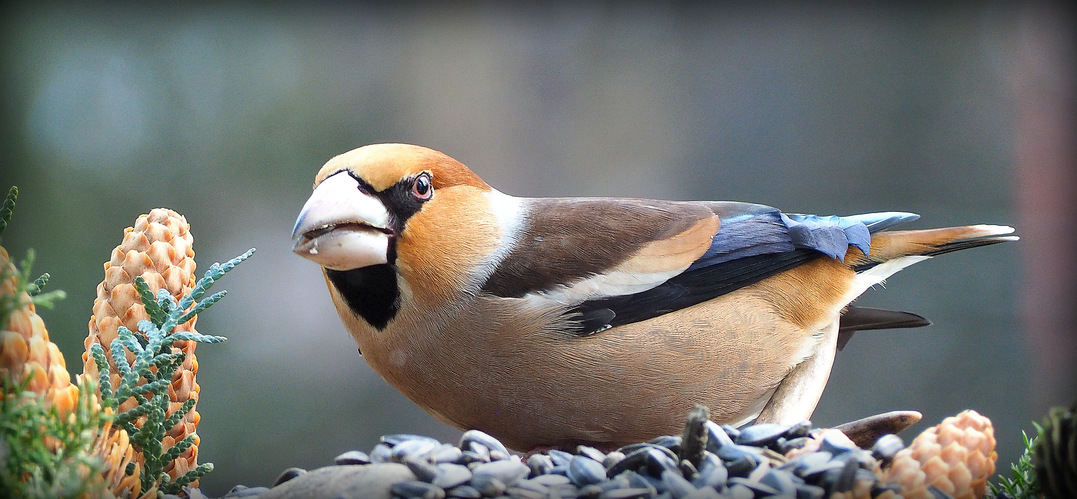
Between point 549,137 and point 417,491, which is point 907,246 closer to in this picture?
point 417,491

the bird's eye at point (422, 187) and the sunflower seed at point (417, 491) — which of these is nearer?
the sunflower seed at point (417, 491)

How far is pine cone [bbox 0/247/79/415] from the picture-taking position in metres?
0.74

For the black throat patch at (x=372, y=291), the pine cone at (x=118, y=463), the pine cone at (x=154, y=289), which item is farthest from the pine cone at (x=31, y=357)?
the black throat patch at (x=372, y=291)

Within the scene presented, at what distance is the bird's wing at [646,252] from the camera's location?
123cm

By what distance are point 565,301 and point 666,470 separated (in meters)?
0.37

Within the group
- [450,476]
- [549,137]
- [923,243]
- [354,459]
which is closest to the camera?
[450,476]

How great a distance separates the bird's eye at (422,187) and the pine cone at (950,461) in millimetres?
741

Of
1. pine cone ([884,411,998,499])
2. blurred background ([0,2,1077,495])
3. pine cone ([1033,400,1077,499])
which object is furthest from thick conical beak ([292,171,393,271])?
blurred background ([0,2,1077,495])

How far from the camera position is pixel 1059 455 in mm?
781

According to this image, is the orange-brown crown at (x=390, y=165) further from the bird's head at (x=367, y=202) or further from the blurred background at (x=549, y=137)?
the blurred background at (x=549, y=137)

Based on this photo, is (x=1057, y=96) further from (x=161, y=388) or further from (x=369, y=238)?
(x=161, y=388)

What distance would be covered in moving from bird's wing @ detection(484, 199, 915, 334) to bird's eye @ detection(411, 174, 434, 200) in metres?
0.16

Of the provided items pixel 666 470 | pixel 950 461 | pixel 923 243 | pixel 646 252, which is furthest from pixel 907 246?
pixel 666 470

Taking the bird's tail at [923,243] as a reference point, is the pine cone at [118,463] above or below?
above
